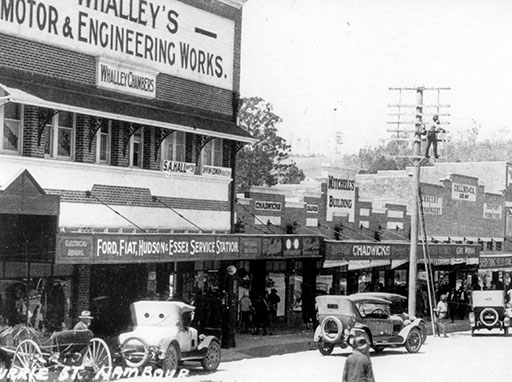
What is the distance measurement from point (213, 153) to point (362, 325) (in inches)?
268

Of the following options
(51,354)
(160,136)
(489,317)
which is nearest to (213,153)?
(160,136)

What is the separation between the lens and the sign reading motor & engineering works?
19219 mm

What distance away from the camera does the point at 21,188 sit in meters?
15.5

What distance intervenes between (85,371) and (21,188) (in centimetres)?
337

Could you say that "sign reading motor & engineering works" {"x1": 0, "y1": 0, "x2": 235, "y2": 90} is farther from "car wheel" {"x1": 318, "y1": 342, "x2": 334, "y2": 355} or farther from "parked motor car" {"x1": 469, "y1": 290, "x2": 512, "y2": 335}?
"parked motor car" {"x1": 469, "y1": 290, "x2": 512, "y2": 335}

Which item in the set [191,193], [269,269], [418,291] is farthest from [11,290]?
[418,291]

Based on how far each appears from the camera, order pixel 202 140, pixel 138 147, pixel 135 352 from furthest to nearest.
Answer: pixel 202 140 < pixel 138 147 < pixel 135 352

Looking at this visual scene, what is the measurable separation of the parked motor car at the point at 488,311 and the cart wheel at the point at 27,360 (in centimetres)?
1772

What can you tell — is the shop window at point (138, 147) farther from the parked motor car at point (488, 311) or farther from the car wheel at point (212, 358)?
the parked motor car at point (488, 311)

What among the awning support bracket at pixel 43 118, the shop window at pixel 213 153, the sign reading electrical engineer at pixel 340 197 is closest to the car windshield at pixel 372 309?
the shop window at pixel 213 153

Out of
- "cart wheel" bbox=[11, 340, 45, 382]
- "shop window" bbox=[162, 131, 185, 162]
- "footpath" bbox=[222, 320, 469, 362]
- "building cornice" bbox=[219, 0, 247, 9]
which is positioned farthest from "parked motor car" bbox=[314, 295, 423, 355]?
"building cornice" bbox=[219, 0, 247, 9]

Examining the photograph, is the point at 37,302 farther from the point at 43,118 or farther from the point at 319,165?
the point at 319,165

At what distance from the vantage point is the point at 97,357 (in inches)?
613

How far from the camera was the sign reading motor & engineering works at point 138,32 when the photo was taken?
63.1 ft
